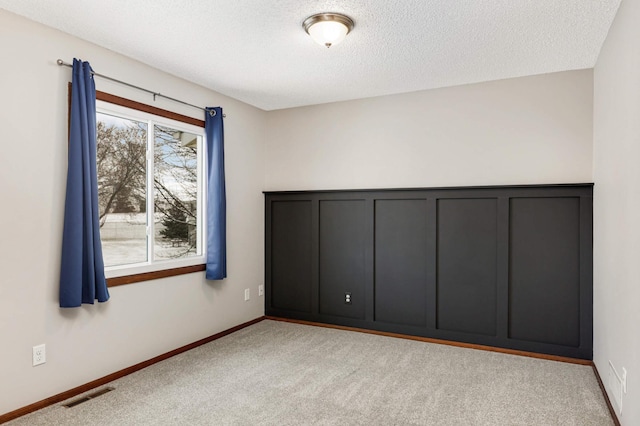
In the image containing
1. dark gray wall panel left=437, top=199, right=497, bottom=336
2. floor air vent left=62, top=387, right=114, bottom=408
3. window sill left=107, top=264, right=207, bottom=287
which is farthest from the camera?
dark gray wall panel left=437, top=199, right=497, bottom=336

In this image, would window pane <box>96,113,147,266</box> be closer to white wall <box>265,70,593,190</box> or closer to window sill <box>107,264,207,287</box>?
window sill <box>107,264,207,287</box>

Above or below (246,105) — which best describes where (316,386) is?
below

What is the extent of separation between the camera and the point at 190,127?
3918 mm

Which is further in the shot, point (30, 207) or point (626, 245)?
point (30, 207)

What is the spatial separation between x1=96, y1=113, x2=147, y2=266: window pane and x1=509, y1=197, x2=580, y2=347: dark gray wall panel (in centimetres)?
333

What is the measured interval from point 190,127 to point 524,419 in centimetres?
357

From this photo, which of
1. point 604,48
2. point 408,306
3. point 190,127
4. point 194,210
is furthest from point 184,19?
point 408,306

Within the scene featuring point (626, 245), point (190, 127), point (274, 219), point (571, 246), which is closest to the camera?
point (626, 245)

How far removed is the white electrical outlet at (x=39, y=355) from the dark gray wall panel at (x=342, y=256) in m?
2.70

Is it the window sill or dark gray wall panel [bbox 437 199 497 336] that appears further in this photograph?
dark gray wall panel [bbox 437 199 497 336]

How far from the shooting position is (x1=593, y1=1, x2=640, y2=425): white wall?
2.10 metres

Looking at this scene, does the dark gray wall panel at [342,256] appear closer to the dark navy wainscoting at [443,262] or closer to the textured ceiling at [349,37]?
the dark navy wainscoting at [443,262]

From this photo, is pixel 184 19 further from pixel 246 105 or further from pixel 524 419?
pixel 524 419

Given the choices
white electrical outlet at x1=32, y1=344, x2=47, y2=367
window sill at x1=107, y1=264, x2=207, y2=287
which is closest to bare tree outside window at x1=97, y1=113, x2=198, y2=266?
window sill at x1=107, y1=264, x2=207, y2=287
